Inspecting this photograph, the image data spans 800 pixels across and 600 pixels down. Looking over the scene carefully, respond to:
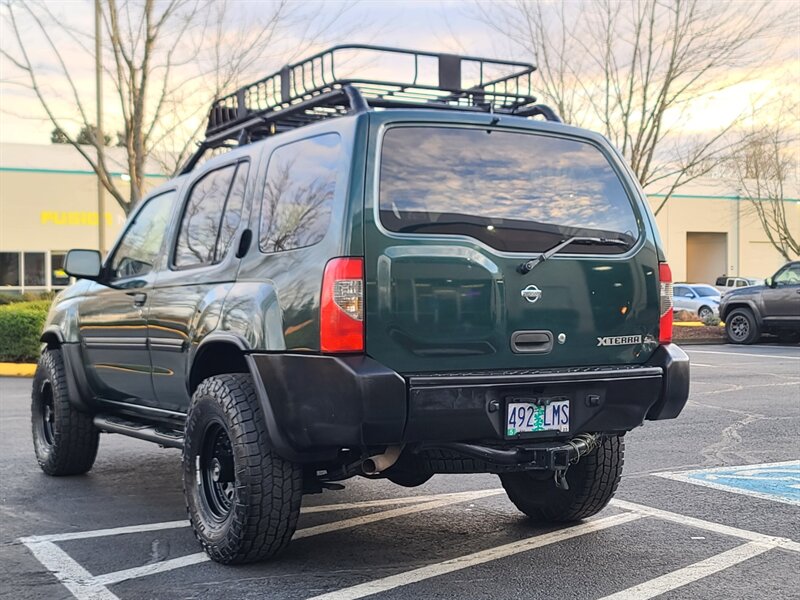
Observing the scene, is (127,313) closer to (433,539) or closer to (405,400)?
(433,539)

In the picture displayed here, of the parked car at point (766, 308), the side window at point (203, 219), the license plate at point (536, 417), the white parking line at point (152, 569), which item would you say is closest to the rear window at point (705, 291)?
the parked car at point (766, 308)

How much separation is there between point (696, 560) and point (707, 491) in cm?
172

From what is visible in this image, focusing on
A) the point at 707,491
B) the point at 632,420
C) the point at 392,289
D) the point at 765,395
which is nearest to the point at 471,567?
the point at 632,420

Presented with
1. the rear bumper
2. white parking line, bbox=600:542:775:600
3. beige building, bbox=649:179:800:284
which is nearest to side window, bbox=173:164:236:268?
the rear bumper

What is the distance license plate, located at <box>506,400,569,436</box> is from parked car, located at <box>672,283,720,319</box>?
29.0m

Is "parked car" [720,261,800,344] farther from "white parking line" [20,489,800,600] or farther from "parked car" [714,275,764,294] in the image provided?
"parked car" [714,275,764,294]

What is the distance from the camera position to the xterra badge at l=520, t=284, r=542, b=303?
4672 millimetres

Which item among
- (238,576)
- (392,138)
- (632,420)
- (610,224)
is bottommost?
(238,576)

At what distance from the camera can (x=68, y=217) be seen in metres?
33.2

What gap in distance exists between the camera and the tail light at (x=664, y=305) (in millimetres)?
5129

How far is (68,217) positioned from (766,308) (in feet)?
72.3

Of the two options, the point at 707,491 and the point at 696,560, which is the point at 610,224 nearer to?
the point at 696,560

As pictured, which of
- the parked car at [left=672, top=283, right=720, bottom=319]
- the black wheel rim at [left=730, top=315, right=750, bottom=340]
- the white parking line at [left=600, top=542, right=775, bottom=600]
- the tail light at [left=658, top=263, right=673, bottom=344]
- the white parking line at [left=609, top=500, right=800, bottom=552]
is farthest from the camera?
the parked car at [left=672, top=283, right=720, bottom=319]

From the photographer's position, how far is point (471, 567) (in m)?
4.86
